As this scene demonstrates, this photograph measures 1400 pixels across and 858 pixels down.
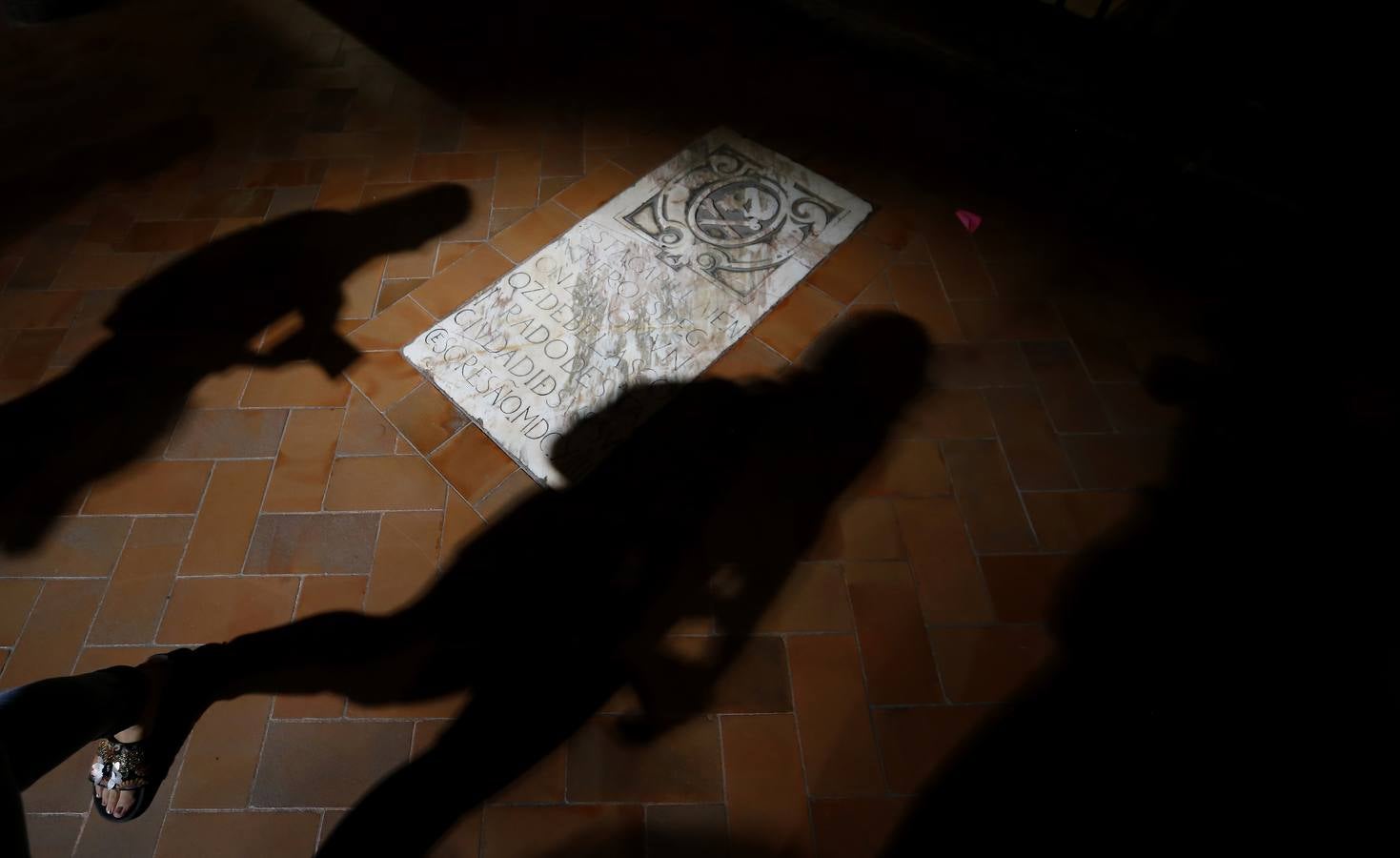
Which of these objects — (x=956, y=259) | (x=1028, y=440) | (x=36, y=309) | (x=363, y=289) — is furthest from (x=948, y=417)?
(x=36, y=309)

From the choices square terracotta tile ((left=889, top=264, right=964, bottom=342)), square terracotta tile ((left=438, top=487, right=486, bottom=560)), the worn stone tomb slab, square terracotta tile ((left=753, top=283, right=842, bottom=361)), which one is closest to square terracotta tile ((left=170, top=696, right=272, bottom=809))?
square terracotta tile ((left=438, top=487, right=486, bottom=560))

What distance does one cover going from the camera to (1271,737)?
1470 mm

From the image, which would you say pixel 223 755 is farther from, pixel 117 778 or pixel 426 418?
pixel 426 418

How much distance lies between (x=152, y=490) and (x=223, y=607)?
1.49 ft

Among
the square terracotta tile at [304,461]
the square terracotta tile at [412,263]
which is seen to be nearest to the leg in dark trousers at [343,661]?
the square terracotta tile at [304,461]

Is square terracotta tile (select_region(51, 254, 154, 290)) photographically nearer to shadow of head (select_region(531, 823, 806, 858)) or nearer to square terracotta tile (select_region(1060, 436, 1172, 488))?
shadow of head (select_region(531, 823, 806, 858))

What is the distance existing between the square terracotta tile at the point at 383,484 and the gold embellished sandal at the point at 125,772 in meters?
0.63

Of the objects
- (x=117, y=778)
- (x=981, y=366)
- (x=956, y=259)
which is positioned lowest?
(x=117, y=778)

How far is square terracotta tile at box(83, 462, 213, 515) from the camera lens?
178cm

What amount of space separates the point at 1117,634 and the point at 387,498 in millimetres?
1830

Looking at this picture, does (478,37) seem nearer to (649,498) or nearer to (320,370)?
(320,370)

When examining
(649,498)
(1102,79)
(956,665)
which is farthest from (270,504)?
(1102,79)

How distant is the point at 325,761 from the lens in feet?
4.73

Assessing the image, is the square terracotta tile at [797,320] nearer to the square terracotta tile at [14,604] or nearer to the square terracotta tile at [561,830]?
the square terracotta tile at [561,830]
